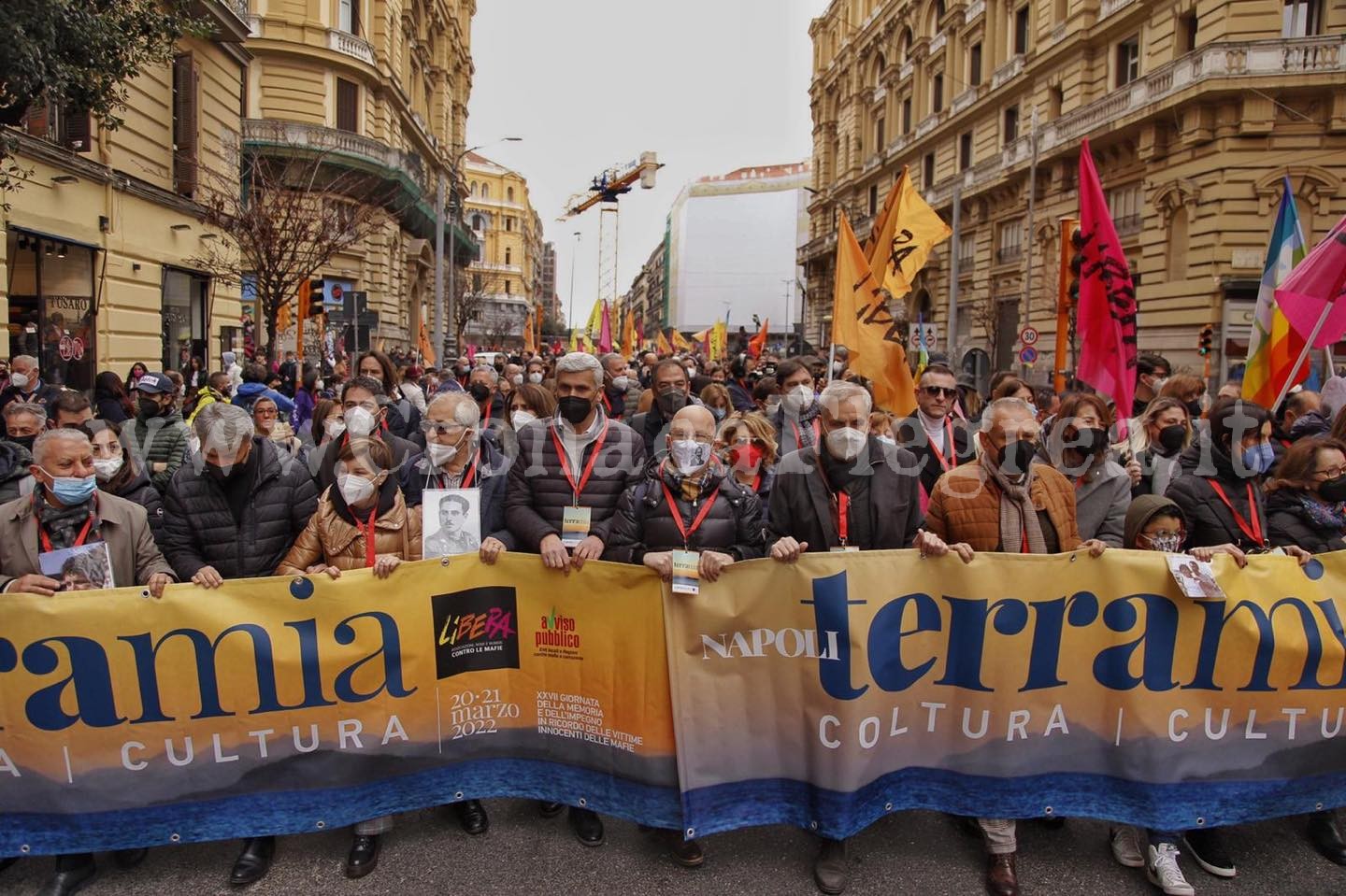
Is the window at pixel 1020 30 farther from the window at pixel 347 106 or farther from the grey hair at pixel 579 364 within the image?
the grey hair at pixel 579 364

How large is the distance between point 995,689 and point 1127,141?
30069 mm

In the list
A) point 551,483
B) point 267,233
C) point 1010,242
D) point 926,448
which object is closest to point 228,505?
point 551,483

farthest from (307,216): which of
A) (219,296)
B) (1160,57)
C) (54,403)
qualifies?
(1160,57)

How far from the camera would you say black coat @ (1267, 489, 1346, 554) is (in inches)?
164

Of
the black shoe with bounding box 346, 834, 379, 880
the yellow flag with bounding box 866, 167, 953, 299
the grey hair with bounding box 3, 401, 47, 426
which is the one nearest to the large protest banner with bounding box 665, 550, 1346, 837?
the black shoe with bounding box 346, 834, 379, 880

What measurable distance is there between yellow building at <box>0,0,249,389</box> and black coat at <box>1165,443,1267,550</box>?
39.8ft

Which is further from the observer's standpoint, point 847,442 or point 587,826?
point 847,442

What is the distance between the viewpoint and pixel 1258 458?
4.41 m

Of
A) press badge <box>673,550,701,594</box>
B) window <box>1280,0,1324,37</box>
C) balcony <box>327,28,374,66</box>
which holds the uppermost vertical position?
balcony <box>327,28,374,66</box>

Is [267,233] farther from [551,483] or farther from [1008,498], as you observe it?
[1008,498]

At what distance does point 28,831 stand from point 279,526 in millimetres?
1452

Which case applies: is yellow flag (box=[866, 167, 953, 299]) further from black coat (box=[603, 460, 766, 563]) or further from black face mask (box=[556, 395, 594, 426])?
black coat (box=[603, 460, 766, 563])

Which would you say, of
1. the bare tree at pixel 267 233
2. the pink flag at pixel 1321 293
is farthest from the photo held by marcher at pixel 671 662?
the bare tree at pixel 267 233

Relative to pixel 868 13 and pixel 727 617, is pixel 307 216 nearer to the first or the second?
pixel 727 617
